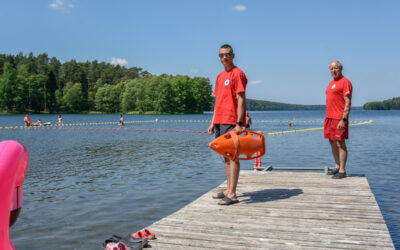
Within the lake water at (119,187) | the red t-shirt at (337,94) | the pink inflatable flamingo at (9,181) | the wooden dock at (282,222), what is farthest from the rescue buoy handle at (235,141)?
the pink inflatable flamingo at (9,181)

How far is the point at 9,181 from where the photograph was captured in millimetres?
1516

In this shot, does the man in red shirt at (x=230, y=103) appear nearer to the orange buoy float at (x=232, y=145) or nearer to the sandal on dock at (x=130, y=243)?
the orange buoy float at (x=232, y=145)

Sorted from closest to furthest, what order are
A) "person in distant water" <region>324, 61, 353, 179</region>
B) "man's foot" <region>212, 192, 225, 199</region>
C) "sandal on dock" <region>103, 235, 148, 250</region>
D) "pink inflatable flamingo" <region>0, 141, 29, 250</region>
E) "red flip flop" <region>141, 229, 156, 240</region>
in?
"pink inflatable flamingo" <region>0, 141, 29, 250</region>
"sandal on dock" <region>103, 235, 148, 250</region>
"red flip flop" <region>141, 229, 156, 240</region>
"man's foot" <region>212, 192, 225, 199</region>
"person in distant water" <region>324, 61, 353, 179</region>

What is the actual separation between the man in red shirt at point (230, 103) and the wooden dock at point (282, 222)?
0.42 metres

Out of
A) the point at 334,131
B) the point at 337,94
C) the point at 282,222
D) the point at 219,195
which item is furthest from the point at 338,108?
the point at 282,222

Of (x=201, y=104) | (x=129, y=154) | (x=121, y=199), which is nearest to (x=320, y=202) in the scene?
(x=121, y=199)

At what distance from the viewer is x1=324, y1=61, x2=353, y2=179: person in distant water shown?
286 inches

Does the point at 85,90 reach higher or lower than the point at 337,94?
higher

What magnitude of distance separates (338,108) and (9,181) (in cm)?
697

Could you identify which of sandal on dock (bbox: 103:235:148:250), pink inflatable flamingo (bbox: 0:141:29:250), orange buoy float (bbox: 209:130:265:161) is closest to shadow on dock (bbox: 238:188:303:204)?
orange buoy float (bbox: 209:130:265:161)

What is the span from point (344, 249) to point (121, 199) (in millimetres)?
6481

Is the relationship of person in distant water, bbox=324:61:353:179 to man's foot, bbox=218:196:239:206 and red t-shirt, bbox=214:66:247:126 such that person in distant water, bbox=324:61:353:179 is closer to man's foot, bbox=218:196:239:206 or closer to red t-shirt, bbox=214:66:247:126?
red t-shirt, bbox=214:66:247:126

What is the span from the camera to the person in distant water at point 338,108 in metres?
7.26

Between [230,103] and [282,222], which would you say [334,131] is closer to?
[230,103]
